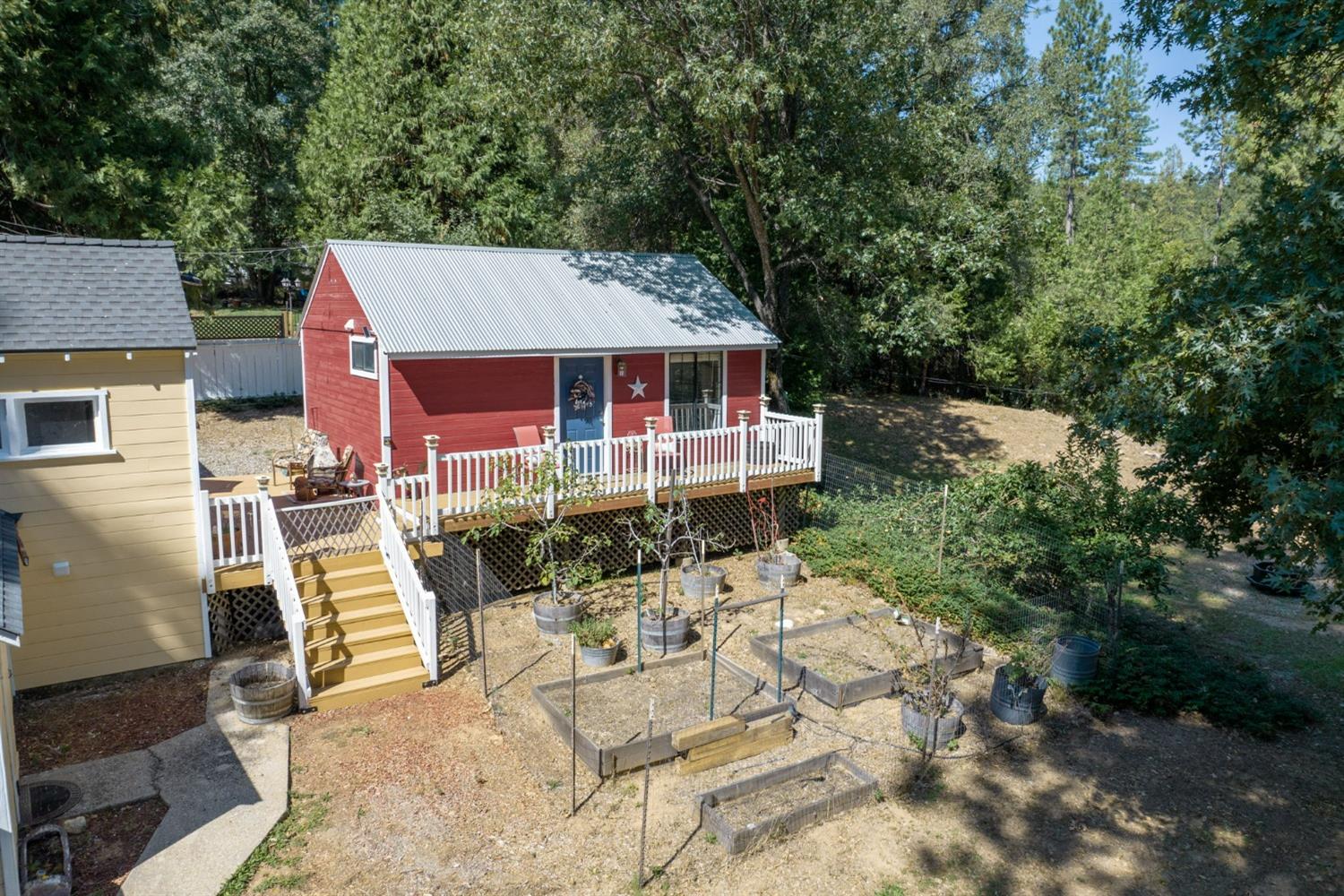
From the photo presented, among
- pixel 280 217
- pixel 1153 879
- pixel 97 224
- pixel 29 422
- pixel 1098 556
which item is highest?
pixel 280 217

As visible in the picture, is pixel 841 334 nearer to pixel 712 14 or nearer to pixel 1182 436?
pixel 712 14

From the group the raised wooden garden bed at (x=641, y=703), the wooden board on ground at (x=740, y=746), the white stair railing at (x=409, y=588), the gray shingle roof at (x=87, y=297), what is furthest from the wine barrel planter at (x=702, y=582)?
the gray shingle roof at (x=87, y=297)

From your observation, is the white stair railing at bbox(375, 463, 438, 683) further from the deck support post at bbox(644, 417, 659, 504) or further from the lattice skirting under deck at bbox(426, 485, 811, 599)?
the deck support post at bbox(644, 417, 659, 504)

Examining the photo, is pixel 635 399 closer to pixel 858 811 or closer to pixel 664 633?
pixel 664 633

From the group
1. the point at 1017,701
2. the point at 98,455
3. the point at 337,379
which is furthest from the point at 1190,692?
the point at 337,379

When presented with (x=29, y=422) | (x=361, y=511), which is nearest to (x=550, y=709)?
(x=361, y=511)

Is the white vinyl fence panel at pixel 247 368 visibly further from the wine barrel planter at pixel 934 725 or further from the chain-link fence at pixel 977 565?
the wine barrel planter at pixel 934 725
